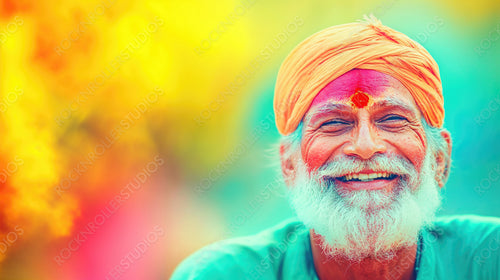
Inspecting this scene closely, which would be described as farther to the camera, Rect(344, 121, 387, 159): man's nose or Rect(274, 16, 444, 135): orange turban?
Rect(274, 16, 444, 135): orange turban

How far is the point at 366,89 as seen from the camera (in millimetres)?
2273

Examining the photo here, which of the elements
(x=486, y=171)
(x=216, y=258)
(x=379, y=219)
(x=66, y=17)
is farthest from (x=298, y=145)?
(x=66, y=17)

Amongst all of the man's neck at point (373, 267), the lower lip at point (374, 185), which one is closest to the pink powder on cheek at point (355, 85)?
the lower lip at point (374, 185)

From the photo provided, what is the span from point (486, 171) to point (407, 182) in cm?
152

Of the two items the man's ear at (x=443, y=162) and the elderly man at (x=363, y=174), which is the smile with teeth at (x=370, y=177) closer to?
the elderly man at (x=363, y=174)

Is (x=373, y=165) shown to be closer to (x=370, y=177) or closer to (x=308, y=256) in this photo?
(x=370, y=177)

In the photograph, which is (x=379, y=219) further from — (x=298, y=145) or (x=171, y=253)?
(x=171, y=253)

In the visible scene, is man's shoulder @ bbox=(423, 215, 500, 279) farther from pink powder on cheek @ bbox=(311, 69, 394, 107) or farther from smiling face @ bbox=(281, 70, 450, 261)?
pink powder on cheek @ bbox=(311, 69, 394, 107)

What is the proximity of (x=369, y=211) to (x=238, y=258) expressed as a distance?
0.82 m

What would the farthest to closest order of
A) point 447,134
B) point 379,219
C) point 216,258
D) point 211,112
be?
1. point 211,112
2. point 447,134
3. point 216,258
4. point 379,219

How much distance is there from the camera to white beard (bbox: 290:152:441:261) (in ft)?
7.20

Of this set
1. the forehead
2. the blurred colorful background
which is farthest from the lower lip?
the blurred colorful background

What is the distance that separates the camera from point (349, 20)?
3314mm

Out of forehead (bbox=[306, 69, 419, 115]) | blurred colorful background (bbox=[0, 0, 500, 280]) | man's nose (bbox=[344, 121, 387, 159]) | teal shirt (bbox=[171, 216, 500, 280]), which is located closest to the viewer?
man's nose (bbox=[344, 121, 387, 159])
